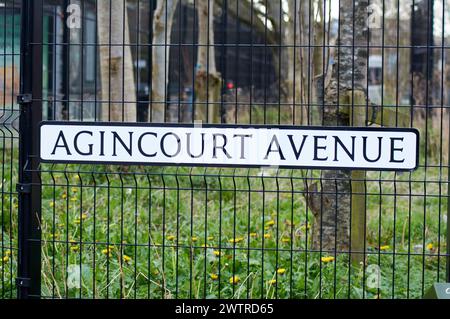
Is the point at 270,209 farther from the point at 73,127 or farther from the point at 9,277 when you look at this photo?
the point at 73,127

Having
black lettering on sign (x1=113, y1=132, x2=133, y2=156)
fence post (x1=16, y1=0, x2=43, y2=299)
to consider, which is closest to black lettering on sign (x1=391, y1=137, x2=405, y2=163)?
black lettering on sign (x1=113, y1=132, x2=133, y2=156)

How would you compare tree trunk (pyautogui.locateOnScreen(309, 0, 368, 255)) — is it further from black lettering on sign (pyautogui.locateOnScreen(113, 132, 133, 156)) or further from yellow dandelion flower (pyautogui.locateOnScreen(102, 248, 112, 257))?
black lettering on sign (pyautogui.locateOnScreen(113, 132, 133, 156))

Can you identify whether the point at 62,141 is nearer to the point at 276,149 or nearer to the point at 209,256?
the point at 276,149

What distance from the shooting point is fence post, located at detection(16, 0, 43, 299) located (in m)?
5.53

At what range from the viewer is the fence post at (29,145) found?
5.53 meters

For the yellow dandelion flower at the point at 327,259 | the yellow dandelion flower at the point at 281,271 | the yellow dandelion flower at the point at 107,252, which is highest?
the yellow dandelion flower at the point at 107,252

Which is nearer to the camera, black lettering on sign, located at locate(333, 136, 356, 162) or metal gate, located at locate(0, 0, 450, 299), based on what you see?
black lettering on sign, located at locate(333, 136, 356, 162)

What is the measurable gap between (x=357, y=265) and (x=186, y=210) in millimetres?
2607

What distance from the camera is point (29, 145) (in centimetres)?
553

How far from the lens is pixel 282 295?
6.00 meters

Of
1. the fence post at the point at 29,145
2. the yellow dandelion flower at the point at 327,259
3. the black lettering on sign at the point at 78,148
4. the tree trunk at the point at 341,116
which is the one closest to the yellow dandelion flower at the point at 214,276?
the yellow dandelion flower at the point at 327,259

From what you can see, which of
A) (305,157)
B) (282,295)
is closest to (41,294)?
(282,295)

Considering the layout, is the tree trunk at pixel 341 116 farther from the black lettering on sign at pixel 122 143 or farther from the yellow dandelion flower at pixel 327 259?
the black lettering on sign at pixel 122 143

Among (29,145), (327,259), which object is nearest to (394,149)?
(327,259)
